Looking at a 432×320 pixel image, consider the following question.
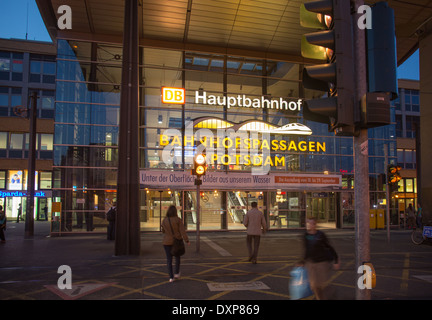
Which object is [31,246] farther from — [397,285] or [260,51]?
[260,51]

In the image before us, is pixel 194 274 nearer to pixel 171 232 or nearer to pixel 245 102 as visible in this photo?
pixel 171 232

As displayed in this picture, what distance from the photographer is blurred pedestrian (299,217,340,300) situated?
5.31m

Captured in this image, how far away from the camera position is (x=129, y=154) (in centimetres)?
1205

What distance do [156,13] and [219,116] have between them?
684 centimetres

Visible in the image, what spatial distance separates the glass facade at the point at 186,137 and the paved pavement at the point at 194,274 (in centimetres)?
614

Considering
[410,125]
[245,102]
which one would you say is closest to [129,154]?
[245,102]

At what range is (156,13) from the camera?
18844 millimetres

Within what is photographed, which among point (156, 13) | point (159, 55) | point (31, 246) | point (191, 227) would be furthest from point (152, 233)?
point (156, 13)

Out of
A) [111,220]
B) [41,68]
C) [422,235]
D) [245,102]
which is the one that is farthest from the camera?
[41,68]

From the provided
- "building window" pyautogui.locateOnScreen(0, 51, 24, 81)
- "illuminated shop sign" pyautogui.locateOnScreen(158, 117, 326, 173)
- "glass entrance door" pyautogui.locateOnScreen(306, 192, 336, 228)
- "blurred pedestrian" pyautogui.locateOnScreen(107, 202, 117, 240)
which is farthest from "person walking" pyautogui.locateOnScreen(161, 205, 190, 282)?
"building window" pyautogui.locateOnScreen(0, 51, 24, 81)

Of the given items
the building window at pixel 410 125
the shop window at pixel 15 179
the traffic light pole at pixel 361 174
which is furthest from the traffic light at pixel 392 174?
the shop window at pixel 15 179

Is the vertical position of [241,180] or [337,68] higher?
[337,68]

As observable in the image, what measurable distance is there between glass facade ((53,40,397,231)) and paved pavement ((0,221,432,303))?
614 centimetres

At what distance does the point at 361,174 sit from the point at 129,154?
359 inches
